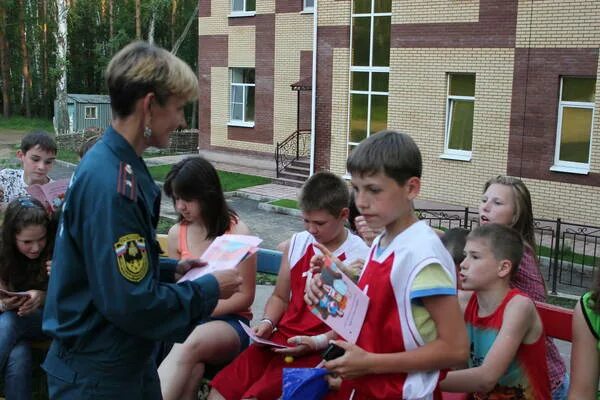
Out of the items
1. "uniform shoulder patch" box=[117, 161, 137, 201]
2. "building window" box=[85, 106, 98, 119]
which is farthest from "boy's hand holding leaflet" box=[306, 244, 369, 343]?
"building window" box=[85, 106, 98, 119]

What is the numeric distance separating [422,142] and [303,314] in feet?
48.9

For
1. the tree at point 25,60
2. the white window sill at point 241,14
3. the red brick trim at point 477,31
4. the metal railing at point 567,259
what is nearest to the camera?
the metal railing at point 567,259

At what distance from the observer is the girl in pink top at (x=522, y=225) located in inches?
134

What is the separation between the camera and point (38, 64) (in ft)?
154

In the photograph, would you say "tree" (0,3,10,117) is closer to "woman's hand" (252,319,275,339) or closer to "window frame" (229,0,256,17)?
"window frame" (229,0,256,17)

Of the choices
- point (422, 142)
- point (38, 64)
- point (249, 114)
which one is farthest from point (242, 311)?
point (38, 64)

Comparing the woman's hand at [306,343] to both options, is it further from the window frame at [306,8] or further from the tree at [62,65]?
the tree at [62,65]

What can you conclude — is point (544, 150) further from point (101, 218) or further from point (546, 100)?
point (101, 218)

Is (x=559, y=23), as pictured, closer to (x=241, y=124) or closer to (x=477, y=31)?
(x=477, y=31)

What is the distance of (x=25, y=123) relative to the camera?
42188mm

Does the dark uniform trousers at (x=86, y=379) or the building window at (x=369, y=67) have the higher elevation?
the building window at (x=369, y=67)

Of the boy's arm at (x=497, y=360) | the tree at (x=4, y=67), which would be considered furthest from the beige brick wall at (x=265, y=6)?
the tree at (x=4, y=67)

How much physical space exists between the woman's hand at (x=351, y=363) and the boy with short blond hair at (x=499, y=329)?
0.71 m

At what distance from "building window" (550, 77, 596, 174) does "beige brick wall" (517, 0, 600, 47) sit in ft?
2.88
